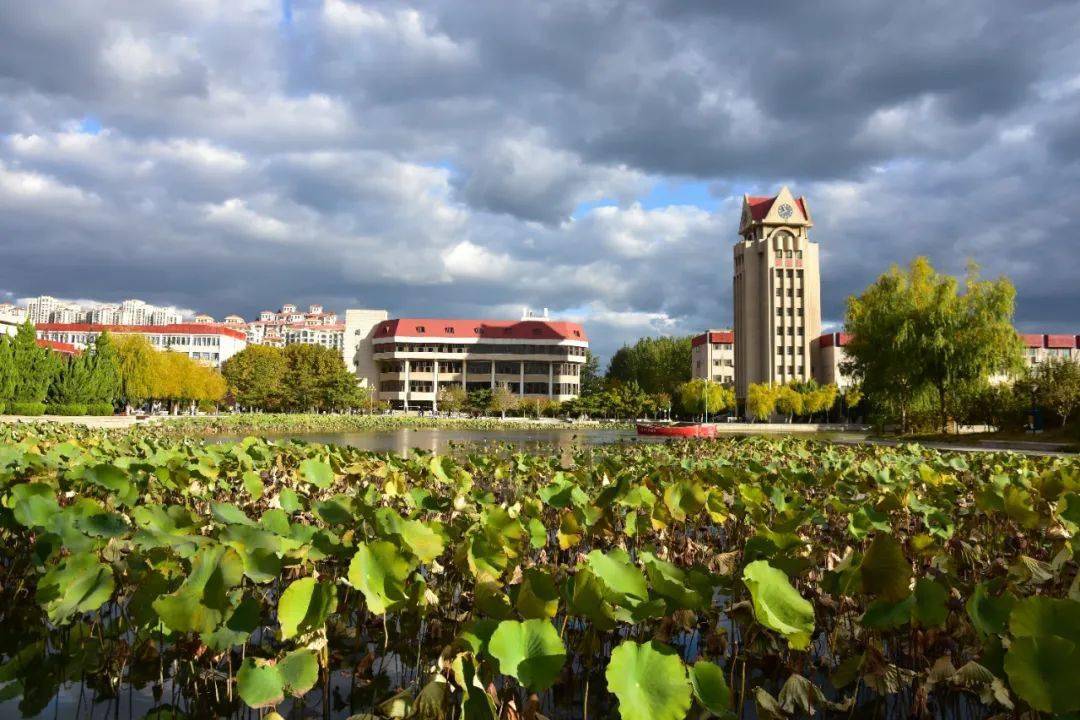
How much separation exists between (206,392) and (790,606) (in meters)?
72.2

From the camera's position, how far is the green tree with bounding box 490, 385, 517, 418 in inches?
2859

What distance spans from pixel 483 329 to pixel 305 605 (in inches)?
3538

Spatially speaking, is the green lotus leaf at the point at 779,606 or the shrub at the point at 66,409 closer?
the green lotus leaf at the point at 779,606

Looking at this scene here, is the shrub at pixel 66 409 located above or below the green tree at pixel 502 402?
below

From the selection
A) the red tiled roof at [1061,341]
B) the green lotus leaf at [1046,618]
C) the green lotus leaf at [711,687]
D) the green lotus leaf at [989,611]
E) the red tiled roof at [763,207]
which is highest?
the red tiled roof at [763,207]

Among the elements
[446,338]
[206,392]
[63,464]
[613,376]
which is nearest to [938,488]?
[63,464]

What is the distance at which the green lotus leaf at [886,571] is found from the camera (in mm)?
2725

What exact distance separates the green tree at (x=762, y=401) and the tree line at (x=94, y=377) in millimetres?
48769

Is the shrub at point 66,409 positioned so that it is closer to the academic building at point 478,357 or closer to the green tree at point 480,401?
the green tree at point 480,401

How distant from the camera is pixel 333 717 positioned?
341cm

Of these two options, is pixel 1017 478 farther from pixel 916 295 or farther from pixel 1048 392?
pixel 1048 392

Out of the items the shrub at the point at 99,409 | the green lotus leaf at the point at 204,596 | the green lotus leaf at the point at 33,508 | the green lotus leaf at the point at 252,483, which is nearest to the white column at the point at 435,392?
the shrub at the point at 99,409

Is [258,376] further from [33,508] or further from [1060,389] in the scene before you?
[33,508]

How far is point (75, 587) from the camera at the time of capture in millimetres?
3068
